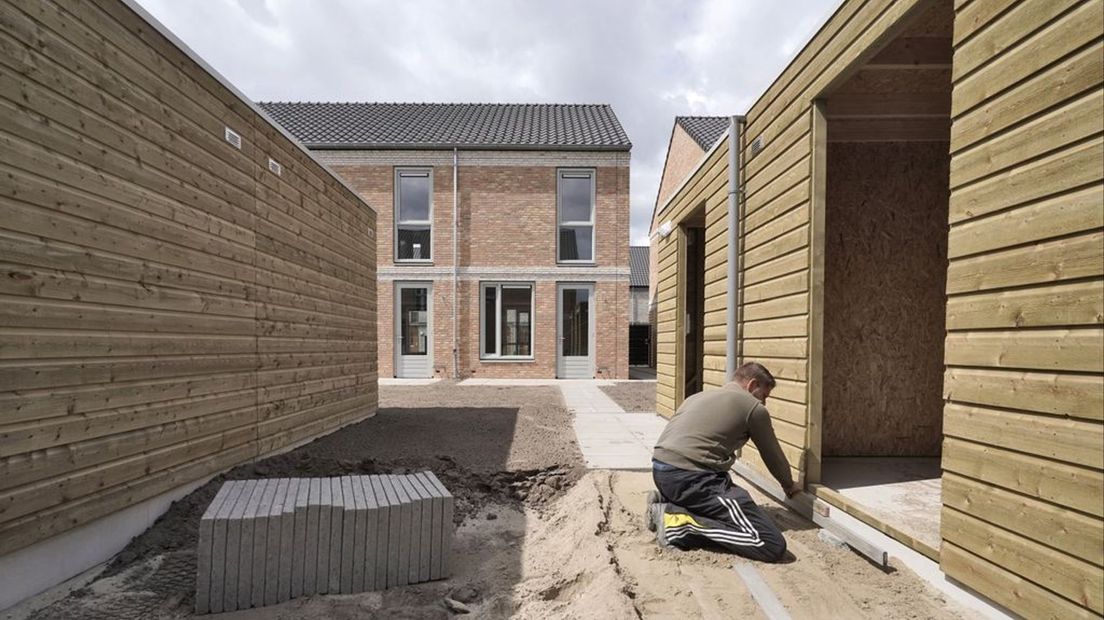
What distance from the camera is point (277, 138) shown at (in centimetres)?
524

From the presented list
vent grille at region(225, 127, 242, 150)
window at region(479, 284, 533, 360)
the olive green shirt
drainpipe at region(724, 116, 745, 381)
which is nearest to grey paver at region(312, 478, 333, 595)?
the olive green shirt

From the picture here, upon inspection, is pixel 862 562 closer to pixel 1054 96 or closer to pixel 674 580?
pixel 674 580

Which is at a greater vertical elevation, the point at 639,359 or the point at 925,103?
the point at 925,103

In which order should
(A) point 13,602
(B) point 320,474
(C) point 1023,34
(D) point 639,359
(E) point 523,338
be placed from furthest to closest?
(D) point 639,359 → (E) point 523,338 → (B) point 320,474 → (A) point 13,602 → (C) point 1023,34

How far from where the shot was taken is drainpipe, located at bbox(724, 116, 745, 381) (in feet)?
15.8

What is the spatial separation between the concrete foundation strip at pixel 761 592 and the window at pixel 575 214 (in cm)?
1193

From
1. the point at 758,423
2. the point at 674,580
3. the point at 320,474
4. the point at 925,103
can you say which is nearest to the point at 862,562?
the point at 758,423

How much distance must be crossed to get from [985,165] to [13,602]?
5076mm

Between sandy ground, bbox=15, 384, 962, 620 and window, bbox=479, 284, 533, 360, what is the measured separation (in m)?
9.59

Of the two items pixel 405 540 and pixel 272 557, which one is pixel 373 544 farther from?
pixel 272 557

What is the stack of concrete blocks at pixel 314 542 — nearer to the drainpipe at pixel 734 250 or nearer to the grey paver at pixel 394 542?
the grey paver at pixel 394 542

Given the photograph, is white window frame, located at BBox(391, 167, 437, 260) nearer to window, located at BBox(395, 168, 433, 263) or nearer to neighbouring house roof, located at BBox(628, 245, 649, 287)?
window, located at BBox(395, 168, 433, 263)

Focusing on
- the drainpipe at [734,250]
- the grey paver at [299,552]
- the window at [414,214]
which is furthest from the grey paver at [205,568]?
the window at [414,214]

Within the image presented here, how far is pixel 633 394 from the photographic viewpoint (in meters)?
11.0
